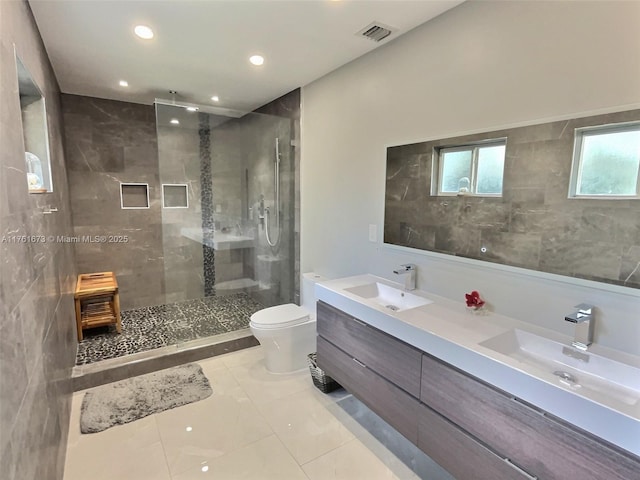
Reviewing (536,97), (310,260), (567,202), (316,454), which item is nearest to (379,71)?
(536,97)

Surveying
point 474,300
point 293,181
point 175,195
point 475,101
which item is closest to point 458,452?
point 474,300

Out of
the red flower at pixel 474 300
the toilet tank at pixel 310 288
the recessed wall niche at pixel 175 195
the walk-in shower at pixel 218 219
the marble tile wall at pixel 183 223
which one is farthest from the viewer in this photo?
the recessed wall niche at pixel 175 195

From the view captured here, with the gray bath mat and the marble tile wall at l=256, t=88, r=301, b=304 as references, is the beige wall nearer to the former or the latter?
the marble tile wall at l=256, t=88, r=301, b=304

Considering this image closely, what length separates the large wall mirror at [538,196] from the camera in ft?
4.39

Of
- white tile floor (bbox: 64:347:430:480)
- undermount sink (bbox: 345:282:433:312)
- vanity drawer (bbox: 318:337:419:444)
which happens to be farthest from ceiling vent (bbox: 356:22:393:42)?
white tile floor (bbox: 64:347:430:480)

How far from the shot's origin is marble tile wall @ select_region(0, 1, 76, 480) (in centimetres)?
108

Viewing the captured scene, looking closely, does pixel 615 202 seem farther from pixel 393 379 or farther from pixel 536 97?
pixel 393 379

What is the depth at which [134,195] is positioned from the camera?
4039 mm

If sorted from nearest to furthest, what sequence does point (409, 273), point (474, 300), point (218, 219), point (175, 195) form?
point (474, 300), point (409, 273), point (175, 195), point (218, 219)

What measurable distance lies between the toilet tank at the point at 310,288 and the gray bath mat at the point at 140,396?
1.08 metres

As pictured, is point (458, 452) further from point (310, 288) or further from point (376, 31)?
point (376, 31)

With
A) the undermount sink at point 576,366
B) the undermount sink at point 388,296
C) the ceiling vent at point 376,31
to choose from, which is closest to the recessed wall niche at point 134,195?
the undermount sink at point 388,296

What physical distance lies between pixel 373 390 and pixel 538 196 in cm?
138

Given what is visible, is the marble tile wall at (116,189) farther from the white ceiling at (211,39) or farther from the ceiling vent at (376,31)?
the ceiling vent at (376,31)
